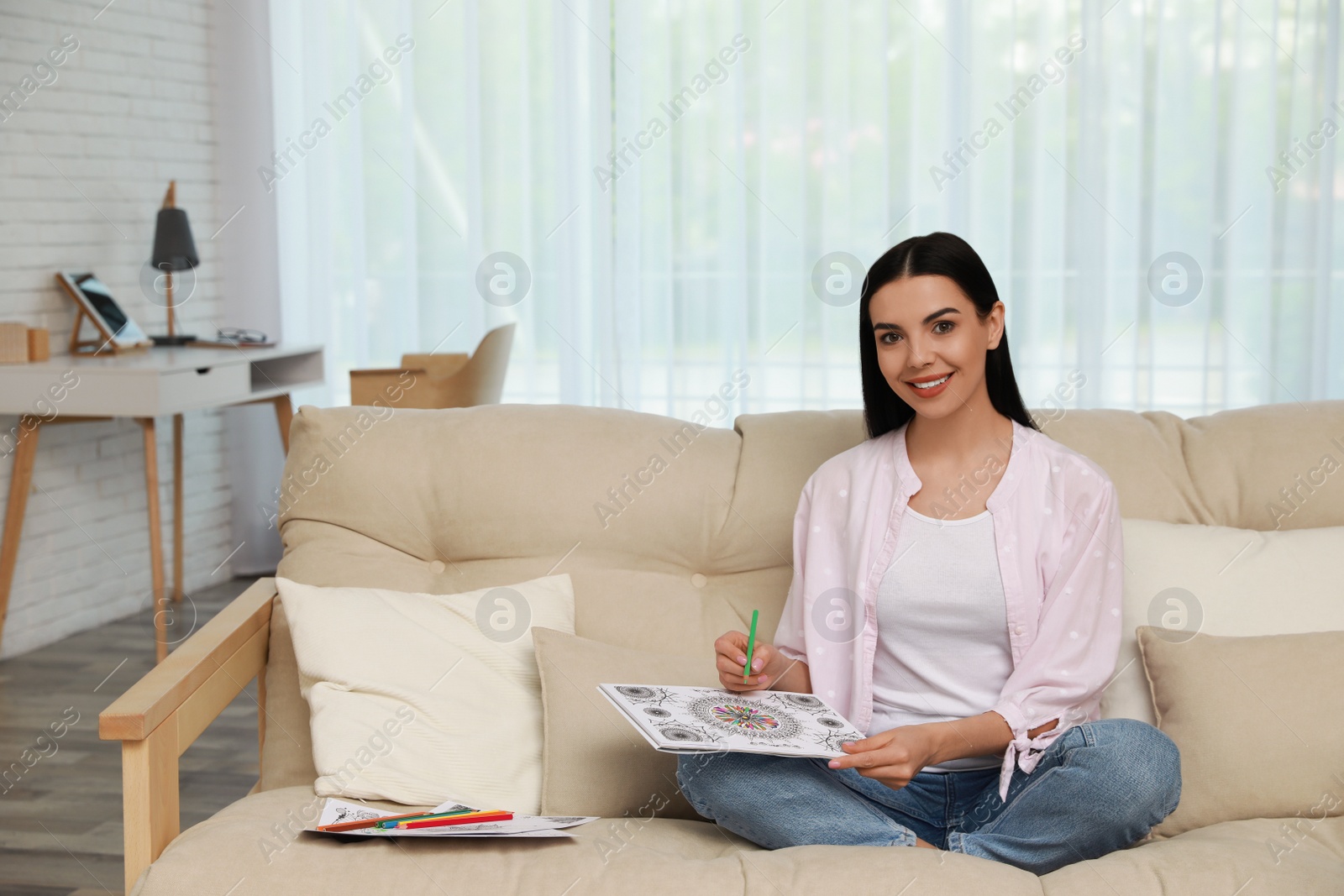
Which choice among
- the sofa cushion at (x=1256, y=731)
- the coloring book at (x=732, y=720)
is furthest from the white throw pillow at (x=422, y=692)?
the sofa cushion at (x=1256, y=731)

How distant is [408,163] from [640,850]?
328 cm

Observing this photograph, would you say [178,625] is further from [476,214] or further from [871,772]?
[871,772]

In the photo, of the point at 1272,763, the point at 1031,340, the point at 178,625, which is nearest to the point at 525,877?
the point at 1272,763

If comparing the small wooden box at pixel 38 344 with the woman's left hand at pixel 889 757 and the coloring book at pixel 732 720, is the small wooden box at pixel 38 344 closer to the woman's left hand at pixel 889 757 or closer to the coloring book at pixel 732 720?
the coloring book at pixel 732 720

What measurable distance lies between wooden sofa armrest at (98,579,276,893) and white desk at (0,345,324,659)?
162 centimetres

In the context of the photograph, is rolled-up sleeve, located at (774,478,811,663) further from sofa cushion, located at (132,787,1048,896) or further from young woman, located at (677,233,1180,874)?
sofa cushion, located at (132,787,1048,896)

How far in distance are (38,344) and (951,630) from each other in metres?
2.81

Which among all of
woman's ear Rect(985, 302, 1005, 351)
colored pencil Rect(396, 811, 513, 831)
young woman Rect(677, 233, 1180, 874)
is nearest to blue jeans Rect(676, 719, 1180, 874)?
young woman Rect(677, 233, 1180, 874)

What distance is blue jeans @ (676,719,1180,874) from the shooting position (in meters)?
1.32

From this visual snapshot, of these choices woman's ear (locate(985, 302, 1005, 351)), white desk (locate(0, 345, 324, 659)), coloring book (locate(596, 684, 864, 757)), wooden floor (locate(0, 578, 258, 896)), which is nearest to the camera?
coloring book (locate(596, 684, 864, 757))

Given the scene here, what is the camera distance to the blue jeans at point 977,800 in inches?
51.9

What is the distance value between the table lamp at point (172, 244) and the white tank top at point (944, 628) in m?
2.94

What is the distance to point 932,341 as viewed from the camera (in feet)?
4.92

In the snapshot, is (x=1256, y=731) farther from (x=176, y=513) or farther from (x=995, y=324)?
(x=176, y=513)
